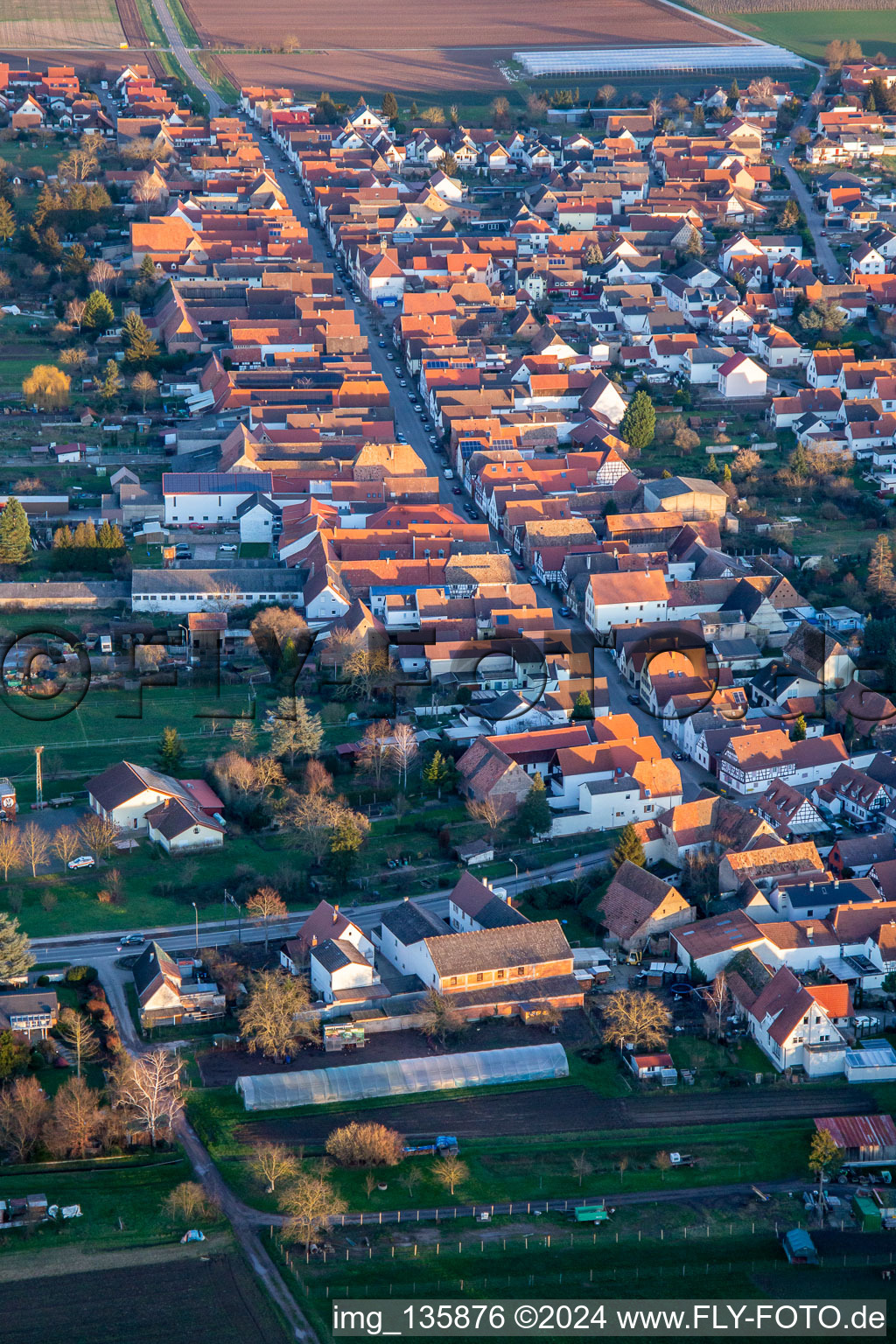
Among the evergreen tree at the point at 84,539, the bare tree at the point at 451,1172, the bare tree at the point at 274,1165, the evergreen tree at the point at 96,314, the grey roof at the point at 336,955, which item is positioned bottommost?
the bare tree at the point at 451,1172

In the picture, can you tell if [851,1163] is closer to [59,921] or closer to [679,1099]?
[679,1099]

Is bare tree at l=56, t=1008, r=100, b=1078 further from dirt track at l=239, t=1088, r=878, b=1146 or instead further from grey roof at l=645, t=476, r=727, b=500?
grey roof at l=645, t=476, r=727, b=500

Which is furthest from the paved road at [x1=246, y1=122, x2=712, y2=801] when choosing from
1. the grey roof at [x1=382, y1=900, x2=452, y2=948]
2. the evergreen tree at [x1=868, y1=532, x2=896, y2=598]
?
the grey roof at [x1=382, y1=900, x2=452, y2=948]

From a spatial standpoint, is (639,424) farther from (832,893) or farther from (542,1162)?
(542,1162)

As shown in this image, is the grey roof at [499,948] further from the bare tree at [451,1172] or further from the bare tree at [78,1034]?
the bare tree at [78,1034]

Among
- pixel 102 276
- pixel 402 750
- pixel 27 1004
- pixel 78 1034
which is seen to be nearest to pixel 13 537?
pixel 402 750

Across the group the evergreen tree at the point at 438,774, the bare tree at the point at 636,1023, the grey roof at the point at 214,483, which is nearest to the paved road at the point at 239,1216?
the bare tree at the point at 636,1023
